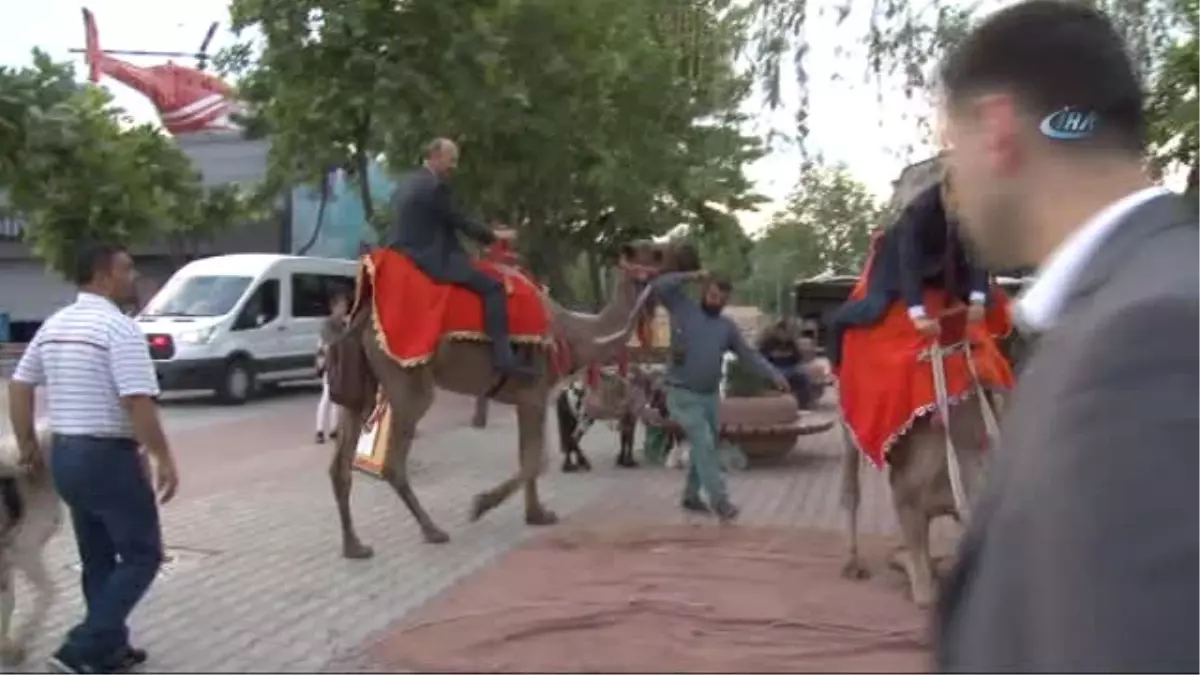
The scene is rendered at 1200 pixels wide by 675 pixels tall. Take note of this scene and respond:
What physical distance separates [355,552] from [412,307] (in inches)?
64.7

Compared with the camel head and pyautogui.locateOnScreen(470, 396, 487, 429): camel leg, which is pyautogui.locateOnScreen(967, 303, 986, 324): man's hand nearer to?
the camel head

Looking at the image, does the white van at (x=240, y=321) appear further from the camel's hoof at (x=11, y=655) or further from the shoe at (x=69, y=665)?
the shoe at (x=69, y=665)

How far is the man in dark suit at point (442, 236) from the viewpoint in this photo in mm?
11008

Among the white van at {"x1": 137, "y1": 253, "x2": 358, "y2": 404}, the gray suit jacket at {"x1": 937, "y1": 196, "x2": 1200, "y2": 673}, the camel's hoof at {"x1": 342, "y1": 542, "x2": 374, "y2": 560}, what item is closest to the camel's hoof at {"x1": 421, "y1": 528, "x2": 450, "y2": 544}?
the camel's hoof at {"x1": 342, "y1": 542, "x2": 374, "y2": 560}

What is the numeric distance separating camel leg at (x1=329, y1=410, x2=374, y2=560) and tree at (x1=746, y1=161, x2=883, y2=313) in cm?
4596

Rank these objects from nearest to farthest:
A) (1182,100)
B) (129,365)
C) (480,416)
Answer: (129,365) < (1182,100) < (480,416)

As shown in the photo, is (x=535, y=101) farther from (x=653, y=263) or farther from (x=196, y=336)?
(x=653, y=263)

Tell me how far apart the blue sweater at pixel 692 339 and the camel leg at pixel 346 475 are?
2390 millimetres

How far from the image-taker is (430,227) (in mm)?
11031

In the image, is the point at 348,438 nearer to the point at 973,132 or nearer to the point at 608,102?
the point at 973,132

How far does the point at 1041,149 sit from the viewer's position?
1652mm

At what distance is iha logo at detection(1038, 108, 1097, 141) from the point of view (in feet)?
5.33

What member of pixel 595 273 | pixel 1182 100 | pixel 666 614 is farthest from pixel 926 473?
pixel 595 273

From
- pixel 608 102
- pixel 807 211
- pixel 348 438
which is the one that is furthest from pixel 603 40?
pixel 807 211
